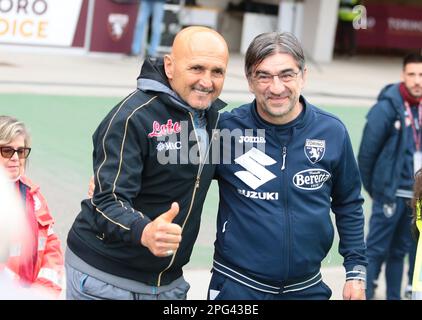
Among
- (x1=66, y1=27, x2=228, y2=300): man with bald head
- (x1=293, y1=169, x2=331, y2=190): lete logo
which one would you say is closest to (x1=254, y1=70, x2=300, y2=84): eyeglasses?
(x1=66, y1=27, x2=228, y2=300): man with bald head

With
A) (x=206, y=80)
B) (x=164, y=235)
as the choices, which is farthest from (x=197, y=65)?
(x=164, y=235)

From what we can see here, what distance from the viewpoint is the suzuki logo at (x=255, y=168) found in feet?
13.9

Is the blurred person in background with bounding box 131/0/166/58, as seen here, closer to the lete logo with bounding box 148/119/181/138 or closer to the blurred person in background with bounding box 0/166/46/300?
the lete logo with bounding box 148/119/181/138

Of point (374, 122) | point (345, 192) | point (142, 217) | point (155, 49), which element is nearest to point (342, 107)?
point (155, 49)

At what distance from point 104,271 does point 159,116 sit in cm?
69

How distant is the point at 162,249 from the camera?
3533 mm

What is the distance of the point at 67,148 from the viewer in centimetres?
1070

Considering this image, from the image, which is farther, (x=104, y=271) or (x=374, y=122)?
(x=374, y=122)

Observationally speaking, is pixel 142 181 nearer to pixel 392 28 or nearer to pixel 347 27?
pixel 347 27

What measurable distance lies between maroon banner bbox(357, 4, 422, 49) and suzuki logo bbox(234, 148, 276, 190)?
2161 cm

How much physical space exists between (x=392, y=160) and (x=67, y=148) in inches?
183

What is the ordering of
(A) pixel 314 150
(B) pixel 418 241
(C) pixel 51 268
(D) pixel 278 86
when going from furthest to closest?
(C) pixel 51 268 → (B) pixel 418 241 → (A) pixel 314 150 → (D) pixel 278 86
